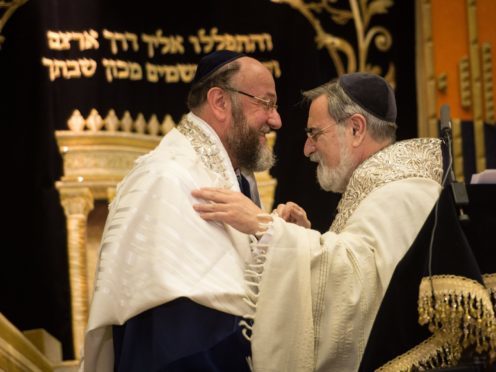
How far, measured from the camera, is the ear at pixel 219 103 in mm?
3941

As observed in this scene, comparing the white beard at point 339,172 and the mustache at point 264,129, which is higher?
the mustache at point 264,129

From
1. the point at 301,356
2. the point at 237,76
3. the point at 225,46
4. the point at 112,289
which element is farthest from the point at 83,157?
the point at 301,356

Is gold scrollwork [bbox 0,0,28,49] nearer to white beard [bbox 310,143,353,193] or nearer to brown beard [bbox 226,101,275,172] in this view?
brown beard [bbox 226,101,275,172]

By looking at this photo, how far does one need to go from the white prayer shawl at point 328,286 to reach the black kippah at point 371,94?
20.4 inches

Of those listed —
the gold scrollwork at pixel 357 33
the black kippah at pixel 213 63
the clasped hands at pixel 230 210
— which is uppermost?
the gold scrollwork at pixel 357 33

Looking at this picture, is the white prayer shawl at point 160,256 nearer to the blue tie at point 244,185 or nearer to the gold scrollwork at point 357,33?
the blue tie at point 244,185

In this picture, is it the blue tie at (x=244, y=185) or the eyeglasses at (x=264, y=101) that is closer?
the eyeglasses at (x=264, y=101)

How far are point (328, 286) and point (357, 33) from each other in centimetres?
268

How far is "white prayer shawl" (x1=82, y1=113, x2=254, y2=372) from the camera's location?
11.0ft

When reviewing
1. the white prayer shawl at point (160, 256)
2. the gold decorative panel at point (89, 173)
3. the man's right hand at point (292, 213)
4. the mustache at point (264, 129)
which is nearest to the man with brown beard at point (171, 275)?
the white prayer shawl at point (160, 256)

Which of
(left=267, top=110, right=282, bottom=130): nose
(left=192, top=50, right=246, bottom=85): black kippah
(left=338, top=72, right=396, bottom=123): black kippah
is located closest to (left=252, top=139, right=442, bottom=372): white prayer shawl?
(left=338, top=72, right=396, bottom=123): black kippah

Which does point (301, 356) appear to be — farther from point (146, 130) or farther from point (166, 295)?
point (146, 130)

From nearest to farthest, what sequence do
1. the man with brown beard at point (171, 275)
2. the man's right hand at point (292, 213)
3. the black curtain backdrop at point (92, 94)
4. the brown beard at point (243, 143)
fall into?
1. the man with brown beard at point (171, 275)
2. the brown beard at point (243, 143)
3. the man's right hand at point (292, 213)
4. the black curtain backdrop at point (92, 94)

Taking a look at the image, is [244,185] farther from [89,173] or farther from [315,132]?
[89,173]
